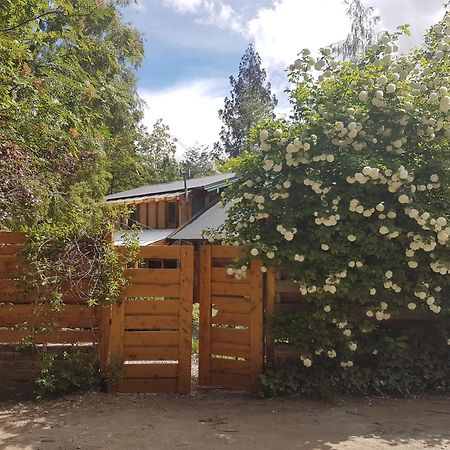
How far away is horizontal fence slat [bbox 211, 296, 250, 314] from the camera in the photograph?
16.9 feet

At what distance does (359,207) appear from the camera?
184 inches

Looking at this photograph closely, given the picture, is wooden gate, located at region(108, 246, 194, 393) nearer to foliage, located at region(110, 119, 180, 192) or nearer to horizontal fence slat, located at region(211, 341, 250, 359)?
horizontal fence slat, located at region(211, 341, 250, 359)

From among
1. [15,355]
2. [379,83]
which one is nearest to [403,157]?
[379,83]

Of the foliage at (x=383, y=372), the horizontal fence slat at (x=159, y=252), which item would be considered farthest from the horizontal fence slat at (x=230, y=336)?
the horizontal fence slat at (x=159, y=252)

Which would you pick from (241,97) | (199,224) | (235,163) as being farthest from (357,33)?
(241,97)

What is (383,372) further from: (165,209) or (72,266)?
(165,209)

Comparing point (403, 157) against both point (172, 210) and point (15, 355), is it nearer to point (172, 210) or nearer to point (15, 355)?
point (15, 355)

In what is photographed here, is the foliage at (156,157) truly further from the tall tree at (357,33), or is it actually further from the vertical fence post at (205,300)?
the vertical fence post at (205,300)

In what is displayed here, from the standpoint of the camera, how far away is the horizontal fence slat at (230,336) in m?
5.15

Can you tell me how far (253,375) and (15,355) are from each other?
240 cm

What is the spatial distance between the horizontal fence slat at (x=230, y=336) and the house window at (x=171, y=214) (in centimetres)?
1616

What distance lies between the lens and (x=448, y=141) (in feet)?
16.1

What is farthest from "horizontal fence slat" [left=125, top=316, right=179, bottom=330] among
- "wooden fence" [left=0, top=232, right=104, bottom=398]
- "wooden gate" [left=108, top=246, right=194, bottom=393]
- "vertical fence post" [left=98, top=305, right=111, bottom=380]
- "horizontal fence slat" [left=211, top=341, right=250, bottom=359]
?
"horizontal fence slat" [left=211, top=341, right=250, bottom=359]

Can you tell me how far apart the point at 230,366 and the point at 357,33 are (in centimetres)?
1600
